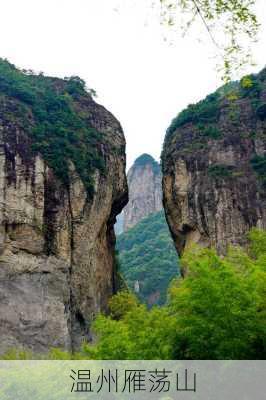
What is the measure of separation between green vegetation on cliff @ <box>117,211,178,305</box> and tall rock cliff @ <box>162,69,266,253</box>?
68.9 ft

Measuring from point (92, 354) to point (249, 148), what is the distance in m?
20.9

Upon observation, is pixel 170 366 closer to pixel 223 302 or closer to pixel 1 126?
pixel 223 302

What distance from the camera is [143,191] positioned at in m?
88.1

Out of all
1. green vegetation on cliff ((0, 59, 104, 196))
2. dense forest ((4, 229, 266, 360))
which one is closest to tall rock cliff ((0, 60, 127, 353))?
green vegetation on cliff ((0, 59, 104, 196))

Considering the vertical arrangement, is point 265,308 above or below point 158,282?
above

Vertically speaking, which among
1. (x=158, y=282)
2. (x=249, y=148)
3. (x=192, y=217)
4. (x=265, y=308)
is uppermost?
(x=249, y=148)

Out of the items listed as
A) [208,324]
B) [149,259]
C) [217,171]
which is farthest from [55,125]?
[149,259]

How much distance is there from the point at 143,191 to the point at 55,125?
58.1 m

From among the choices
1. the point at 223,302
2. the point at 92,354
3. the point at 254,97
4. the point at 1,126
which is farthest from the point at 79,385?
the point at 254,97

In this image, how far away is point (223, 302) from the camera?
10906 millimetres

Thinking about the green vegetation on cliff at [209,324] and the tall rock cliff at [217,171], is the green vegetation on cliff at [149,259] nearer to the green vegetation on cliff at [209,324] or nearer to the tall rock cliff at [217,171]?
the tall rock cliff at [217,171]

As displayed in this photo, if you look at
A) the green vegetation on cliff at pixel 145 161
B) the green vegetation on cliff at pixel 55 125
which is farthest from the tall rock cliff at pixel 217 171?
the green vegetation on cliff at pixel 145 161

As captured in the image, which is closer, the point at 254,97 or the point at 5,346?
the point at 5,346

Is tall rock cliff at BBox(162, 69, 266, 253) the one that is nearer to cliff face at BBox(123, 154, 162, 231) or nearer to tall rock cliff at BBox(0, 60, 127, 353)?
tall rock cliff at BBox(0, 60, 127, 353)
